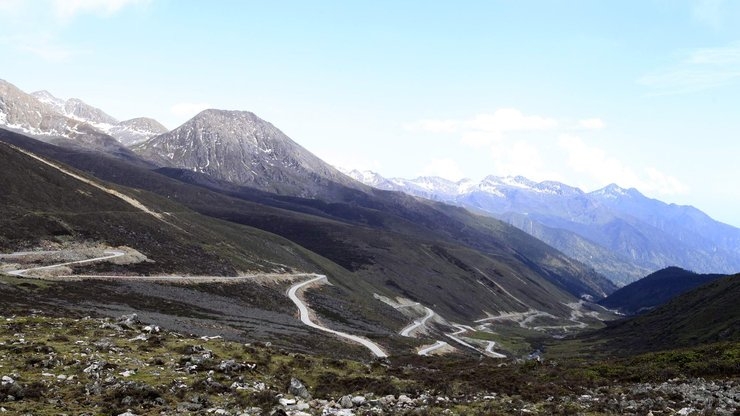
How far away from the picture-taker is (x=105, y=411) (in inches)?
922

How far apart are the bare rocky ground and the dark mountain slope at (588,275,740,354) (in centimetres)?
7574

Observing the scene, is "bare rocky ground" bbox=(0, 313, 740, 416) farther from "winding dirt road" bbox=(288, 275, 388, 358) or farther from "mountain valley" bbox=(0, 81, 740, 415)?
"winding dirt road" bbox=(288, 275, 388, 358)

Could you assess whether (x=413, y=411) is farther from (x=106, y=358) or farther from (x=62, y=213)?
(x=62, y=213)

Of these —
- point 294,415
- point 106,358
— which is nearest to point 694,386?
point 294,415

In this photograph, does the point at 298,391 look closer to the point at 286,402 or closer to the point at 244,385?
the point at 244,385

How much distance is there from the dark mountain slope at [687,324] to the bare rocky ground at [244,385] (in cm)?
7574

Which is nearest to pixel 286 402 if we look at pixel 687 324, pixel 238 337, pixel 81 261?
pixel 238 337

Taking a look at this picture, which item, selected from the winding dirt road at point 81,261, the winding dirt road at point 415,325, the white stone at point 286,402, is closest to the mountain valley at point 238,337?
the white stone at point 286,402

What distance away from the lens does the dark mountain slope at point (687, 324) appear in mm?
112094

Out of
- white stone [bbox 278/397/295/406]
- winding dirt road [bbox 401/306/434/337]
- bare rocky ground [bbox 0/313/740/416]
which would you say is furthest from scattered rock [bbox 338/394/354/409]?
winding dirt road [bbox 401/306/434/337]

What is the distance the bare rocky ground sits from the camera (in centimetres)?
2548

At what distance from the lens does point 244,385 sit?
3142 cm

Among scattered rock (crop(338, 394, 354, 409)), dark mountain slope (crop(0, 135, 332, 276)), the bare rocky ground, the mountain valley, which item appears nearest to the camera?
the bare rocky ground

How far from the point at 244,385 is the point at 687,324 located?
134 metres
